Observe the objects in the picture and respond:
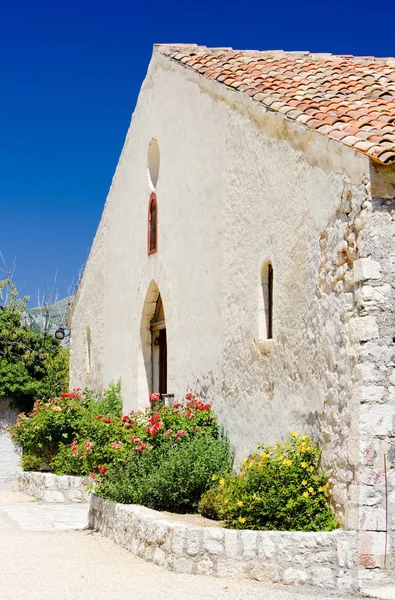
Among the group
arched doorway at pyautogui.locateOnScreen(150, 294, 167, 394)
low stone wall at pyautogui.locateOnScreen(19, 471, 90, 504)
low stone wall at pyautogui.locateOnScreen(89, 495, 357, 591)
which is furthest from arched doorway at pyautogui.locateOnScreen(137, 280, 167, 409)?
low stone wall at pyautogui.locateOnScreen(89, 495, 357, 591)

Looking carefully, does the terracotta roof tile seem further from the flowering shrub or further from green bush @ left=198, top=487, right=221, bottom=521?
green bush @ left=198, top=487, right=221, bottom=521

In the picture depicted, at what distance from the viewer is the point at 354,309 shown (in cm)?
761

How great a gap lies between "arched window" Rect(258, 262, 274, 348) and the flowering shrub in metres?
1.67

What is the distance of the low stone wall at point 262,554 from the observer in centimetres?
721

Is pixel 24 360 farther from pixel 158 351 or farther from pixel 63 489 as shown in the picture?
pixel 63 489

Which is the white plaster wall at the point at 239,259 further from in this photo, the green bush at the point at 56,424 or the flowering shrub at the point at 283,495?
the green bush at the point at 56,424

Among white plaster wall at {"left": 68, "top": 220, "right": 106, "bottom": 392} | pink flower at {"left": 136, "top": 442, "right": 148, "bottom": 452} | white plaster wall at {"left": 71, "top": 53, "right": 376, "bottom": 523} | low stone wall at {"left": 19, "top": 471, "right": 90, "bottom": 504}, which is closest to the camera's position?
white plaster wall at {"left": 71, "top": 53, "right": 376, "bottom": 523}

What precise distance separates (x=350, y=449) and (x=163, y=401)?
6453 millimetres

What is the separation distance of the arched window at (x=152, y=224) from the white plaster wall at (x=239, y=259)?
23 centimetres

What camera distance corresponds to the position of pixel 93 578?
7473 mm

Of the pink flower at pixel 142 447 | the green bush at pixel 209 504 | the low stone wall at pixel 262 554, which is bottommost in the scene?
the low stone wall at pixel 262 554

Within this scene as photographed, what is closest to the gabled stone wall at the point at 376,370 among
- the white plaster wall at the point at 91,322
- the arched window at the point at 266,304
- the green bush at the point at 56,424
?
the arched window at the point at 266,304

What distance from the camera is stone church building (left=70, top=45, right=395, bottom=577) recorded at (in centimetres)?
742

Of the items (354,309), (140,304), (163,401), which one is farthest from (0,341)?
(354,309)
